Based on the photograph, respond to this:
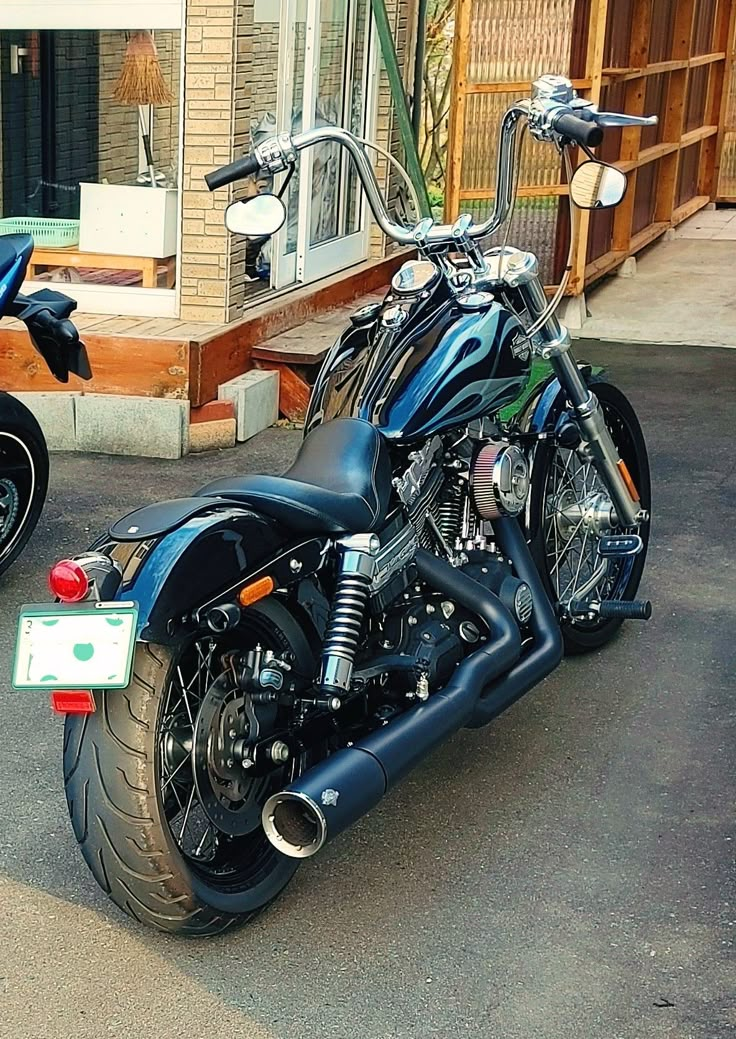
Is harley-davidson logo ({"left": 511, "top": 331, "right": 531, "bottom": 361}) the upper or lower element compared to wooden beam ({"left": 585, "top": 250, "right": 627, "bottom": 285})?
upper

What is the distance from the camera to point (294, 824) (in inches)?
119

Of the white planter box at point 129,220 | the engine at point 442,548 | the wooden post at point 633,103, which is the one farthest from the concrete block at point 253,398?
the wooden post at point 633,103

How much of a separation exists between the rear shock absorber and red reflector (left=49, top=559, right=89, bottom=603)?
55 centimetres

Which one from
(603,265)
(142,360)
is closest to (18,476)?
(142,360)

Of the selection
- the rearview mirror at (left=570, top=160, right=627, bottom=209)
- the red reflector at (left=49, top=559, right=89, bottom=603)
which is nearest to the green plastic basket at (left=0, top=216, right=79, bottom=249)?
the rearview mirror at (left=570, top=160, right=627, bottom=209)

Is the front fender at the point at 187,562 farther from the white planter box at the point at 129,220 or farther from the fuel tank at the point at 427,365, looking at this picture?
the white planter box at the point at 129,220

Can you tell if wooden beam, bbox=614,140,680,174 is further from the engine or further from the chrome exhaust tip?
the chrome exhaust tip

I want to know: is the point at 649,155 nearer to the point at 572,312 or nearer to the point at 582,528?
the point at 572,312

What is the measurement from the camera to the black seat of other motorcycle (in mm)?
4930

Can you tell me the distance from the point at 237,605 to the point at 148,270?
4849mm

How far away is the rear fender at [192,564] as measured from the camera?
286 centimetres

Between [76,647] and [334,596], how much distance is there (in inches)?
23.5

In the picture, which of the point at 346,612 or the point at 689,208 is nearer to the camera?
the point at 346,612

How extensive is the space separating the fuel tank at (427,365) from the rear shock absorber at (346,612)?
1.39ft
